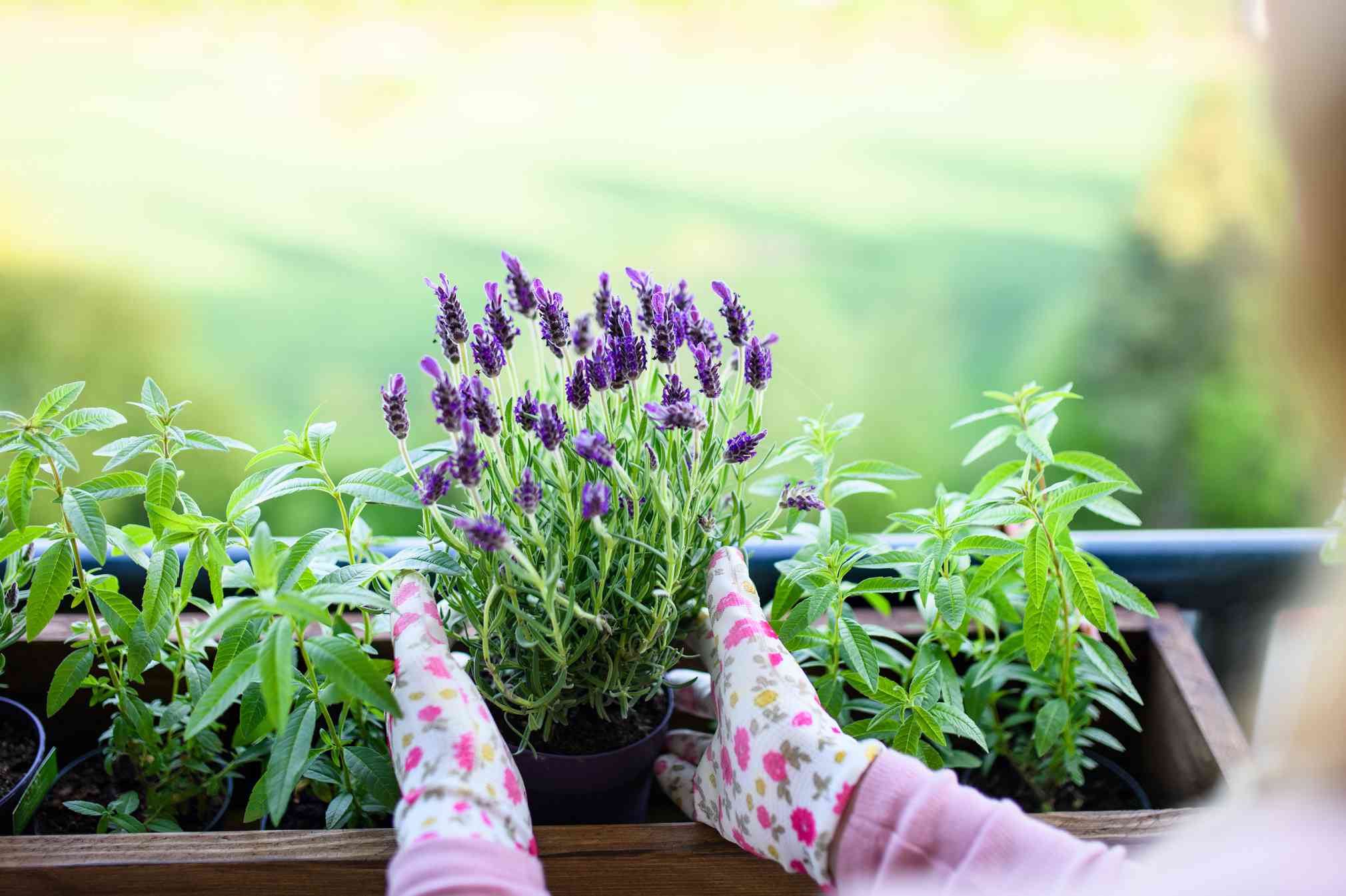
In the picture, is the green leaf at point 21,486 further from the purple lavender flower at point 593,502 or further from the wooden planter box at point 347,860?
Answer: the purple lavender flower at point 593,502

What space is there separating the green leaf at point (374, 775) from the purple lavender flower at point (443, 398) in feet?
1.02

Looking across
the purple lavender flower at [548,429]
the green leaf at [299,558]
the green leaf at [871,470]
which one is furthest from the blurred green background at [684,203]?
the purple lavender flower at [548,429]

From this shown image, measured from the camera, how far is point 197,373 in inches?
72.1

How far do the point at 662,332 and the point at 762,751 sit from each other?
31 cm

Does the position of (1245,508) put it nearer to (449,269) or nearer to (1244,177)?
(1244,177)

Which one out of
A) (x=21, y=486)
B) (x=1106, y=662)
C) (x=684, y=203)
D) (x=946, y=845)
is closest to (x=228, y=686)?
(x=21, y=486)

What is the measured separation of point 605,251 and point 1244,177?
4.11ft

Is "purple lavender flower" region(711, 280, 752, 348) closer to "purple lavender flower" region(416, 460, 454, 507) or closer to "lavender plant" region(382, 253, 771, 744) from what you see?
"lavender plant" region(382, 253, 771, 744)

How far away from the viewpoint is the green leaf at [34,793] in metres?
0.82

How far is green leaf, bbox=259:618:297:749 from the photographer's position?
2.12 ft

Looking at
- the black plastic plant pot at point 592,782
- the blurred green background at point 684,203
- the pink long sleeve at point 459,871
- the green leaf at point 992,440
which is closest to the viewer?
the pink long sleeve at point 459,871

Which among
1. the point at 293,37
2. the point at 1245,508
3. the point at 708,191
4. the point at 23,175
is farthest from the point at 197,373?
the point at 1245,508

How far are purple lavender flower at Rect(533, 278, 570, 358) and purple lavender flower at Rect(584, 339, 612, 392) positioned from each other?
0.08 feet

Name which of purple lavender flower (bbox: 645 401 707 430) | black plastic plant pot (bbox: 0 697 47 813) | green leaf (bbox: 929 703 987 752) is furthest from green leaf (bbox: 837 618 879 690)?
black plastic plant pot (bbox: 0 697 47 813)
